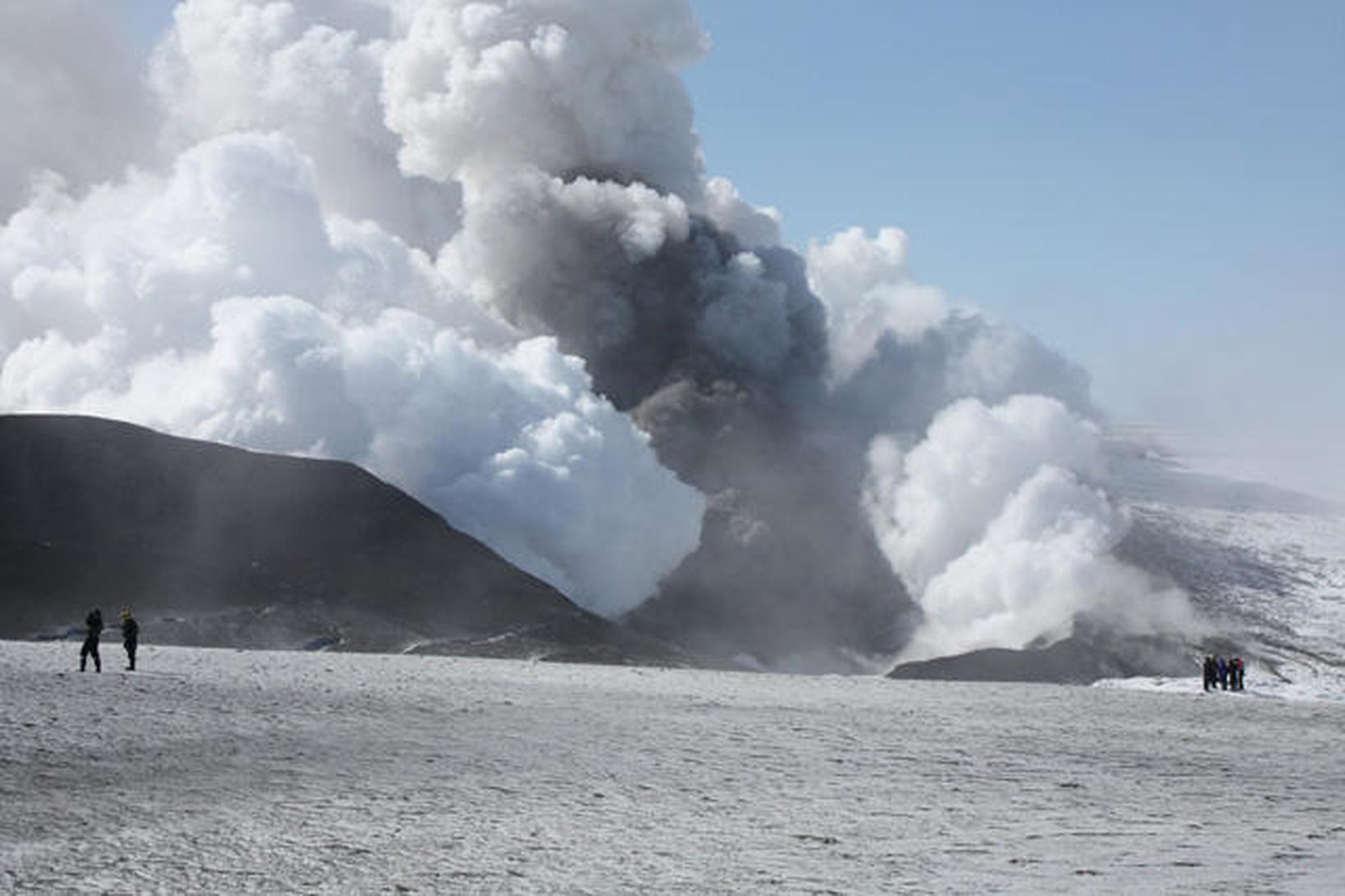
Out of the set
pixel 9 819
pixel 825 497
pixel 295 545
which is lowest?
pixel 9 819

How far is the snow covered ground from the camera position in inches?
701

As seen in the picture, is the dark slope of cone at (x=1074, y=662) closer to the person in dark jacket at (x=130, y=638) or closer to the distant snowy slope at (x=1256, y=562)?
the distant snowy slope at (x=1256, y=562)

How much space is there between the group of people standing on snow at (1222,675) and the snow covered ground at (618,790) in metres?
14.6

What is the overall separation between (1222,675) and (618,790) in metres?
40.4

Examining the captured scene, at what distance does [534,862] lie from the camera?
1823cm

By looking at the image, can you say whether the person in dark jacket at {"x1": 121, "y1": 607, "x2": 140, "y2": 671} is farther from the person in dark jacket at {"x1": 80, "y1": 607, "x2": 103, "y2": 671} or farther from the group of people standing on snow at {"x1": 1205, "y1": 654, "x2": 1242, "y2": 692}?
the group of people standing on snow at {"x1": 1205, "y1": 654, "x2": 1242, "y2": 692}

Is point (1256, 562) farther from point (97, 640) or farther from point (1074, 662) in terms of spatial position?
point (97, 640)

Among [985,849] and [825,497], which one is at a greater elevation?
[825,497]

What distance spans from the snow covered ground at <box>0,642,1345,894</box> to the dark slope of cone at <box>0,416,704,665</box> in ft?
62.2

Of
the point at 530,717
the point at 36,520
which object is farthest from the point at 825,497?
the point at 530,717

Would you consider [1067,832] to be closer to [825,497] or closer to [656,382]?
[825,497]

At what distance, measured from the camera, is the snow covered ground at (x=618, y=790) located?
17797mm

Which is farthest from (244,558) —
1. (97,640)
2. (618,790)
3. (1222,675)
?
(618,790)

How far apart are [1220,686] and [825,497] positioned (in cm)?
5192
